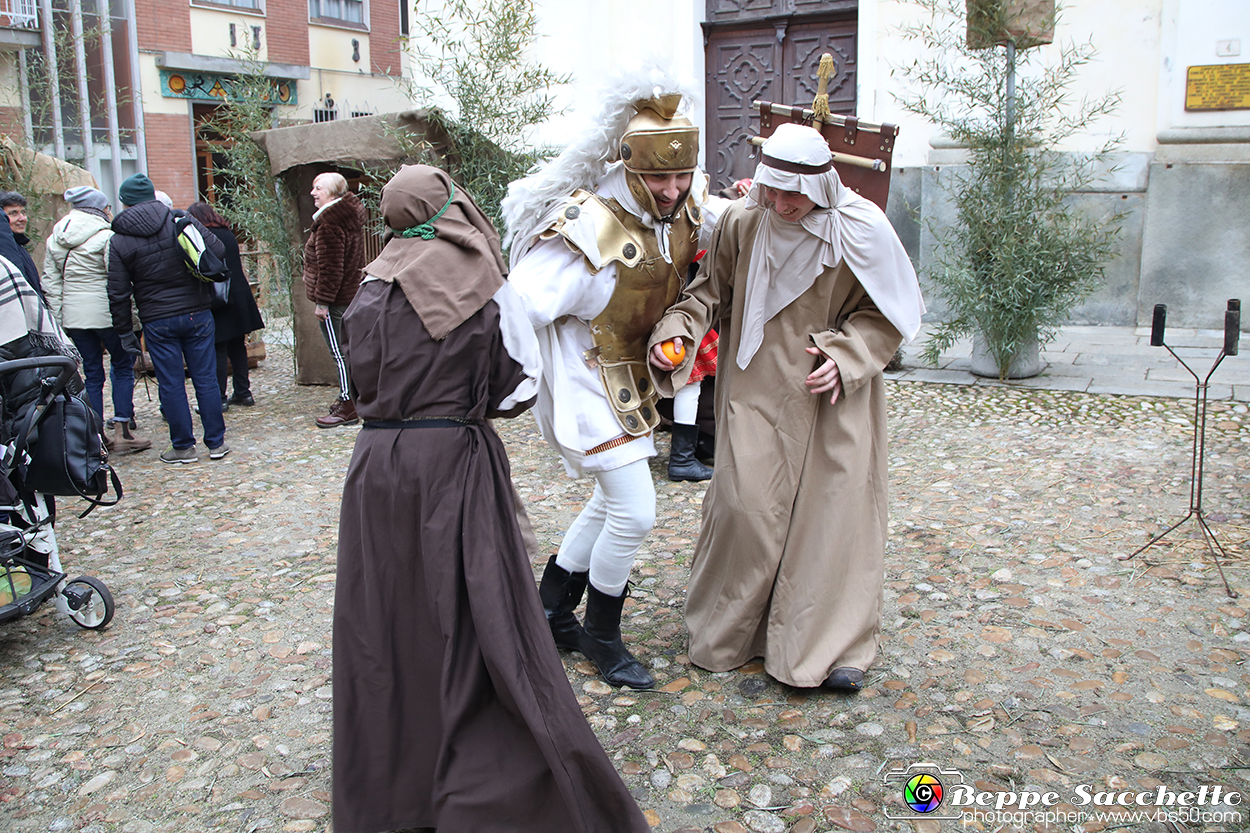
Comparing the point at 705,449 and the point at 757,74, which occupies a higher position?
the point at 757,74

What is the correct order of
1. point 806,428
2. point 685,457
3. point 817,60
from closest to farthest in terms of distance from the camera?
point 806,428 < point 685,457 < point 817,60

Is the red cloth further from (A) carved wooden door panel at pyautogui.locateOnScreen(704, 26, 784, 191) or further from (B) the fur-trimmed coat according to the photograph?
(A) carved wooden door panel at pyautogui.locateOnScreen(704, 26, 784, 191)

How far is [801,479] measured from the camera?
3.25 meters

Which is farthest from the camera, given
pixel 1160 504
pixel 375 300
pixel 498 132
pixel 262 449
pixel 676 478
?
pixel 498 132

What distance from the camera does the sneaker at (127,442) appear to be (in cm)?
656

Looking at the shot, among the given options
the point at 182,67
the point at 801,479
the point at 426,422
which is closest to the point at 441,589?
the point at 426,422

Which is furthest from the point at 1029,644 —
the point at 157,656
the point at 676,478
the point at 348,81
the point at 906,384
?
the point at 348,81

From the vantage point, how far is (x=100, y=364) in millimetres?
6703

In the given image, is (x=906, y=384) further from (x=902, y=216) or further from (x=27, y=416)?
(x=27, y=416)

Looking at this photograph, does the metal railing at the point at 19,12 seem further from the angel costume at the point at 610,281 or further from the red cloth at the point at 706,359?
the angel costume at the point at 610,281

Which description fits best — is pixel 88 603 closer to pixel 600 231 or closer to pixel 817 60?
pixel 600 231

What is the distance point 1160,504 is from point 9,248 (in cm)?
628

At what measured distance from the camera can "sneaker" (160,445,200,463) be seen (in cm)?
630

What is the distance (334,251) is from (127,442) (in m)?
1.85
